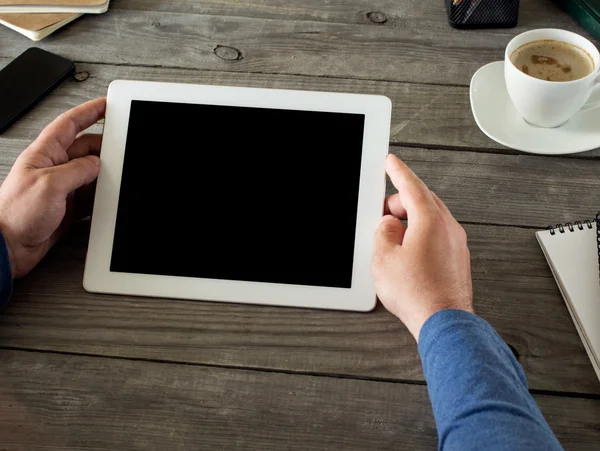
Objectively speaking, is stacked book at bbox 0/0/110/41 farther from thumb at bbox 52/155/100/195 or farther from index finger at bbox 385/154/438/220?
index finger at bbox 385/154/438/220

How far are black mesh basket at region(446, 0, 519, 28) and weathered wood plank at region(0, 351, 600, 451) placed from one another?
2.23 feet

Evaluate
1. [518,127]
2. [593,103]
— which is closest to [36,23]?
[518,127]

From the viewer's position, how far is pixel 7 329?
2.80ft

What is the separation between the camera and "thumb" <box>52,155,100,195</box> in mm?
860

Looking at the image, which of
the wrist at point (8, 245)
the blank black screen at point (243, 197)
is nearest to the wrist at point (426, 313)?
the blank black screen at point (243, 197)

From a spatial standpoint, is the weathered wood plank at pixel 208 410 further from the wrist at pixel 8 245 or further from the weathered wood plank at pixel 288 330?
the wrist at pixel 8 245

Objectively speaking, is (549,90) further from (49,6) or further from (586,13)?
(49,6)

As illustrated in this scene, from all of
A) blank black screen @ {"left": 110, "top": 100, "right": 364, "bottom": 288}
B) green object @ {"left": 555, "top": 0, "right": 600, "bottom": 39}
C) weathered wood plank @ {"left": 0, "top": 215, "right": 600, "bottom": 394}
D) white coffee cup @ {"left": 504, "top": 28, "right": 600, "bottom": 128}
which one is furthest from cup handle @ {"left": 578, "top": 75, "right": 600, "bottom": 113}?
blank black screen @ {"left": 110, "top": 100, "right": 364, "bottom": 288}

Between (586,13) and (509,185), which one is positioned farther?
(586,13)

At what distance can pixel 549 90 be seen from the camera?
90cm

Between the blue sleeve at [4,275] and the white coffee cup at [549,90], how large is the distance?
777mm

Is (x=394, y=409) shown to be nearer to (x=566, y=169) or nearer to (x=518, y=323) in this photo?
(x=518, y=323)

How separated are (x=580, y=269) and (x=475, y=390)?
0.31 meters

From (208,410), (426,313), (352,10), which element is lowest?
(208,410)
